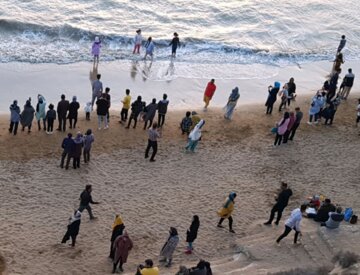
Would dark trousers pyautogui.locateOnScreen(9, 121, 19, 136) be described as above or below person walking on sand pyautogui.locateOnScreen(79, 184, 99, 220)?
above

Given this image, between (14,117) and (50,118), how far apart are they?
3.76 ft

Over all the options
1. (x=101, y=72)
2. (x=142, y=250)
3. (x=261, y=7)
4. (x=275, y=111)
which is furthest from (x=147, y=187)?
(x=261, y=7)

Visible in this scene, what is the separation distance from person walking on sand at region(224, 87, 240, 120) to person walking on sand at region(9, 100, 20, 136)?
7716 mm

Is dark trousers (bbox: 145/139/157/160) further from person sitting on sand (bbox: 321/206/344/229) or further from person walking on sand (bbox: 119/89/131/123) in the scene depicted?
person sitting on sand (bbox: 321/206/344/229)

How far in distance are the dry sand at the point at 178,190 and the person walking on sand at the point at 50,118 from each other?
11.3 inches

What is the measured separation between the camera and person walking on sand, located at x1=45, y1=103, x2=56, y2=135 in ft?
72.5

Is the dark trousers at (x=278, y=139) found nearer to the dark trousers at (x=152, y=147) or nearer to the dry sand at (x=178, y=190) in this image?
the dry sand at (x=178, y=190)

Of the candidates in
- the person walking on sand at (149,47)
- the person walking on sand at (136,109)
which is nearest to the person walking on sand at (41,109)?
the person walking on sand at (136,109)

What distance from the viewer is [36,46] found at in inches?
1278

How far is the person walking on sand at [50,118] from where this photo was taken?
870 inches

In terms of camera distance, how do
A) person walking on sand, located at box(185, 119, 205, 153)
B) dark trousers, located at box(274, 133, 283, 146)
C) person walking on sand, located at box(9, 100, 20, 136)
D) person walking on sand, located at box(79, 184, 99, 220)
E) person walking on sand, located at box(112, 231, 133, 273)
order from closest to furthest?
person walking on sand, located at box(112, 231, 133, 273) → person walking on sand, located at box(79, 184, 99, 220) → person walking on sand, located at box(9, 100, 20, 136) → person walking on sand, located at box(185, 119, 205, 153) → dark trousers, located at box(274, 133, 283, 146)

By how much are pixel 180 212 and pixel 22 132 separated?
6.61 meters

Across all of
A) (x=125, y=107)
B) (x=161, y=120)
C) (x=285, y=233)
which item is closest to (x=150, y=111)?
(x=125, y=107)

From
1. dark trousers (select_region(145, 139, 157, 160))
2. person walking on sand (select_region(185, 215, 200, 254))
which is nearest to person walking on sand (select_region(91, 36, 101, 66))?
dark trousers (select_region(145, 139, 157, 160))
